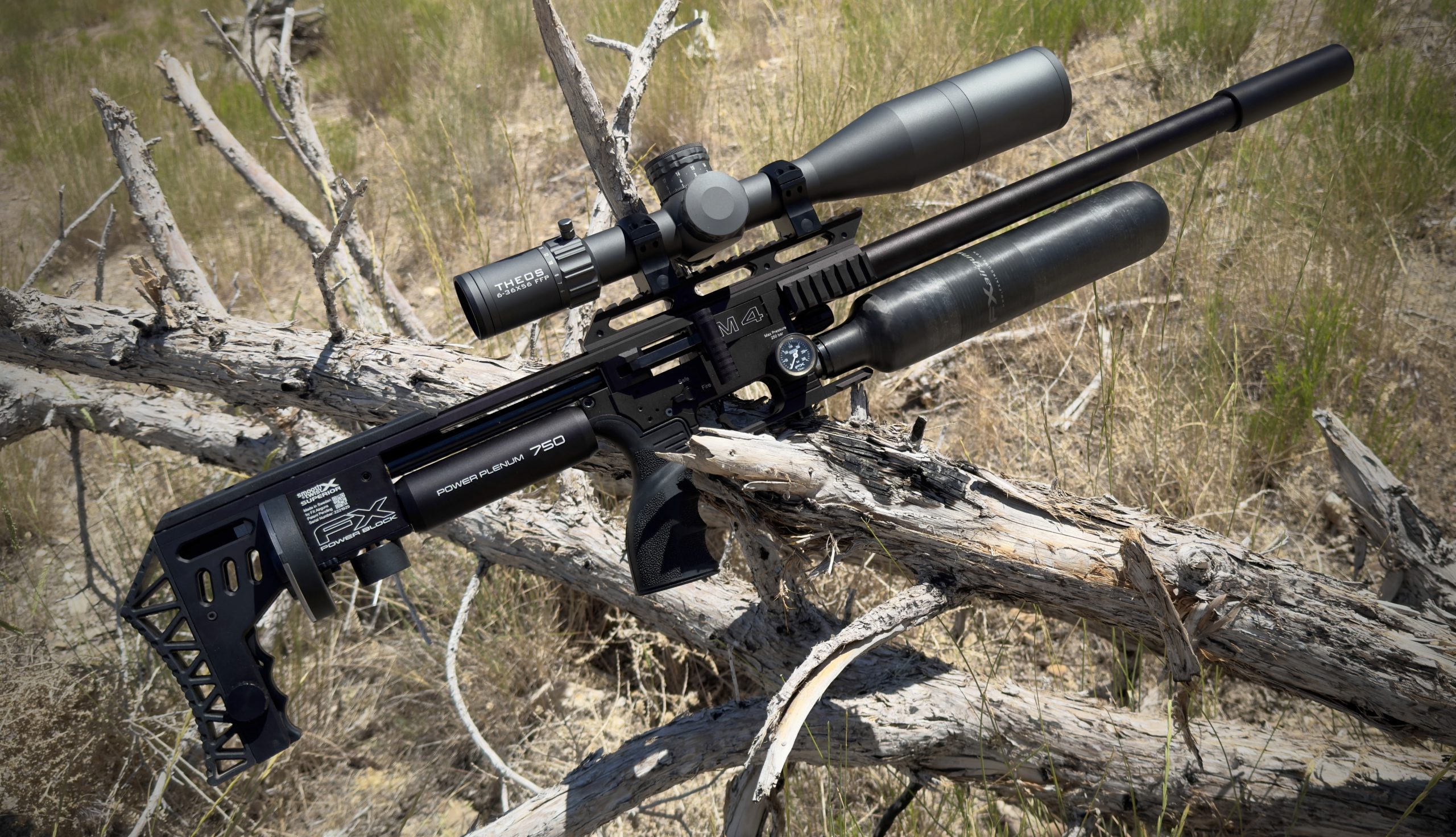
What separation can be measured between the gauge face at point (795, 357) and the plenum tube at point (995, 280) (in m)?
0.06

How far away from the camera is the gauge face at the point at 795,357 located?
6.78ft

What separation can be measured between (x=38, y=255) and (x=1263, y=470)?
23.7 ft

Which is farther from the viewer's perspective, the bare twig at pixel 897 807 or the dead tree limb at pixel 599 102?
the dead tree limb at pixel 599 102

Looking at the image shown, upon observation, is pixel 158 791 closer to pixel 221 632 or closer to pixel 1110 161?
pixel 221 632

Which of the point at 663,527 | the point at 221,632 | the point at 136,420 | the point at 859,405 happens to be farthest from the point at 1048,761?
the point at 136,420

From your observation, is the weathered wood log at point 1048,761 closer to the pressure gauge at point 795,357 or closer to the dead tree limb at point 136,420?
the pressure gauge at point 795,357

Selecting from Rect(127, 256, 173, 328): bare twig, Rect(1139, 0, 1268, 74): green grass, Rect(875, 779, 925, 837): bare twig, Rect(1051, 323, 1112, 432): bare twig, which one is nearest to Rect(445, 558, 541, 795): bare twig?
Rect(875, 779, 925, 837): bare twig

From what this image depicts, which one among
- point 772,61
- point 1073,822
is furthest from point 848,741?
point 772,61

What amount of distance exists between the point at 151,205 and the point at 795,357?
2.32 m

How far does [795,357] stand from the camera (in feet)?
6.81

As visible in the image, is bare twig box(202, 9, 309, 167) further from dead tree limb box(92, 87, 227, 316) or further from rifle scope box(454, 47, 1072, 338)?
rifle scope box(454, 47, 1072, 338)

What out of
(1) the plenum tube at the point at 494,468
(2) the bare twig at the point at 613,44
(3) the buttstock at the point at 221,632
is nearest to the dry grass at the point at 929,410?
(2) the bare twig at the point at 613,44

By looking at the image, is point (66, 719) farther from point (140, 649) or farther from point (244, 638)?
point (244, 638)

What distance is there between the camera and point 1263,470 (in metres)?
2.98
